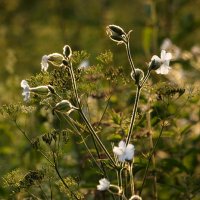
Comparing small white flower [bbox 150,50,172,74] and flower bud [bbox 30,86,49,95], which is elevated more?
small white flower [bbox 150,50,172,74]

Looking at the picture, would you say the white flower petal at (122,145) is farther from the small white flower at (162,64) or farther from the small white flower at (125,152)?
the small white flower at (162,64)

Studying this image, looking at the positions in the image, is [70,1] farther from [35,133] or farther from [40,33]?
[35,133]

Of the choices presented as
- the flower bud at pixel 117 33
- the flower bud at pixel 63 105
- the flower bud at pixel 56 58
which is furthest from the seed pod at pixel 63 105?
the flower bud at pixel 117 33

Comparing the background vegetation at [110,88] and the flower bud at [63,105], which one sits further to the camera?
the background vegetation at [110,88]

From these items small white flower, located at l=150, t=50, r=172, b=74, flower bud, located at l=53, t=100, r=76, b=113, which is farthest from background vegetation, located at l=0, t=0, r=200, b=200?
flower bud, located at l=53, t=100, r=76, b=113

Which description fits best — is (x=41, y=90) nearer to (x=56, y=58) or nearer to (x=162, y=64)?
(x=56, y=58)

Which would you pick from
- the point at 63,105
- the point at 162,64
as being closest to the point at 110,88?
the point at 162,64

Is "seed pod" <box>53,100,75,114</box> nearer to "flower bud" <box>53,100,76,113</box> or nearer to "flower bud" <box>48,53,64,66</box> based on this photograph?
"flower bud" <box>53,100,76,113</box>

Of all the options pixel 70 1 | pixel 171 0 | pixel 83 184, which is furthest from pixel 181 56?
pixel 70 1
